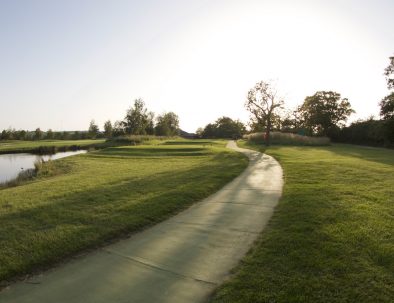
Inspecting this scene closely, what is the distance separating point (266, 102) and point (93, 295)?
34.9 metres

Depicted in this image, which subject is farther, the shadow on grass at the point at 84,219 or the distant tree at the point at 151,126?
the distant tree at the point at 151,126

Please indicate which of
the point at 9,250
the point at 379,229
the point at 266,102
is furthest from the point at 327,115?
the point at 9,250

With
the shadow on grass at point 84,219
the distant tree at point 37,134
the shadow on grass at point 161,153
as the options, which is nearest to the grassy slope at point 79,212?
the shadow on grass at point 84,219

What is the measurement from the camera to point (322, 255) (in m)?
4.95

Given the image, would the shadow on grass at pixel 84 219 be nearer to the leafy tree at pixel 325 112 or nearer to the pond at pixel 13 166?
the pond at pixel 13 166

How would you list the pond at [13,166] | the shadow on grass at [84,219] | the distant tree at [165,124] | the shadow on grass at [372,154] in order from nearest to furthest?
1. the shadow on grass at [84,219]
2. the pond at [13,166]
3. the shadow on grass at [372,154]
4. the distant tree at [165,124]

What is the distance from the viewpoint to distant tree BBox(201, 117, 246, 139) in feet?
286

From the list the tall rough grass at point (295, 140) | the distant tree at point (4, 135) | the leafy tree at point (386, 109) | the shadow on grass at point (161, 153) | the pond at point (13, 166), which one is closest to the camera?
the pond at point (13, 166)

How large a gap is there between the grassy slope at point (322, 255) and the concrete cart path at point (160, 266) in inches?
13.8

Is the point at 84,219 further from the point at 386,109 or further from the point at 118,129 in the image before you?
the point at 118,129

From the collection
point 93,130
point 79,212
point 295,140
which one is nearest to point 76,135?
point 93,130

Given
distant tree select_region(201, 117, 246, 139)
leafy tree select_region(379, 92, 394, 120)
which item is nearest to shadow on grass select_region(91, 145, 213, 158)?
leafy tree select_region(379, 92, 394, 120)

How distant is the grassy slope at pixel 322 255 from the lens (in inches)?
154

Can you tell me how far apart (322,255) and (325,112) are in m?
58.4
